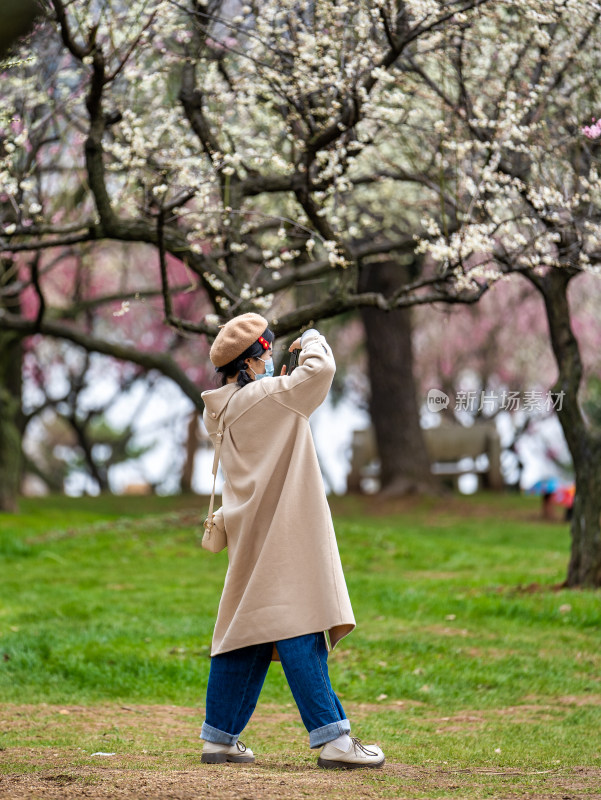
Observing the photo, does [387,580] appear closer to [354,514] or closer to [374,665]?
[374,665]

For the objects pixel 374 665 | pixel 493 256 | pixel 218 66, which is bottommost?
pixel 374 665

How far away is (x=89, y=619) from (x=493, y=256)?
3955mm

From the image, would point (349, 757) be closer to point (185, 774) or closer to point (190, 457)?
point (185, 774)

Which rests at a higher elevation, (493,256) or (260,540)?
(493,256)

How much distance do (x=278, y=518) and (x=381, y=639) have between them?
3458 millimetres

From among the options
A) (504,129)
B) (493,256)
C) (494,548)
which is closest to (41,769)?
(493,256)

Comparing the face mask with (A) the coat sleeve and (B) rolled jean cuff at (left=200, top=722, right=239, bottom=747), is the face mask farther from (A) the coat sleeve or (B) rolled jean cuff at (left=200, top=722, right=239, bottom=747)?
(B) rolled jean cuff at (left=200, top=722, right=239, bottom=747)

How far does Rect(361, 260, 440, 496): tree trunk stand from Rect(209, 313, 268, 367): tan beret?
11658 mm

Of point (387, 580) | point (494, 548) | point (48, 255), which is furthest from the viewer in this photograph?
point (48, 255)

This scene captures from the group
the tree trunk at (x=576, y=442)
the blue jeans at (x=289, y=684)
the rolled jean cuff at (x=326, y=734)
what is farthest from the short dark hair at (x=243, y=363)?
the tree trunk at (x=576, y=442)

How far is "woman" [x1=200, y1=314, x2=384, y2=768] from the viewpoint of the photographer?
3871 millimetres

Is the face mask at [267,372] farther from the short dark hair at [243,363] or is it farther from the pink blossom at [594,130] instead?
the pink blossom at [594,130]

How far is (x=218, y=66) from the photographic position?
8289 millimetres

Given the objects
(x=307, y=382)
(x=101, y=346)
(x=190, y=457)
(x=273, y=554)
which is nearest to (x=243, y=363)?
(x=307, y=382)
